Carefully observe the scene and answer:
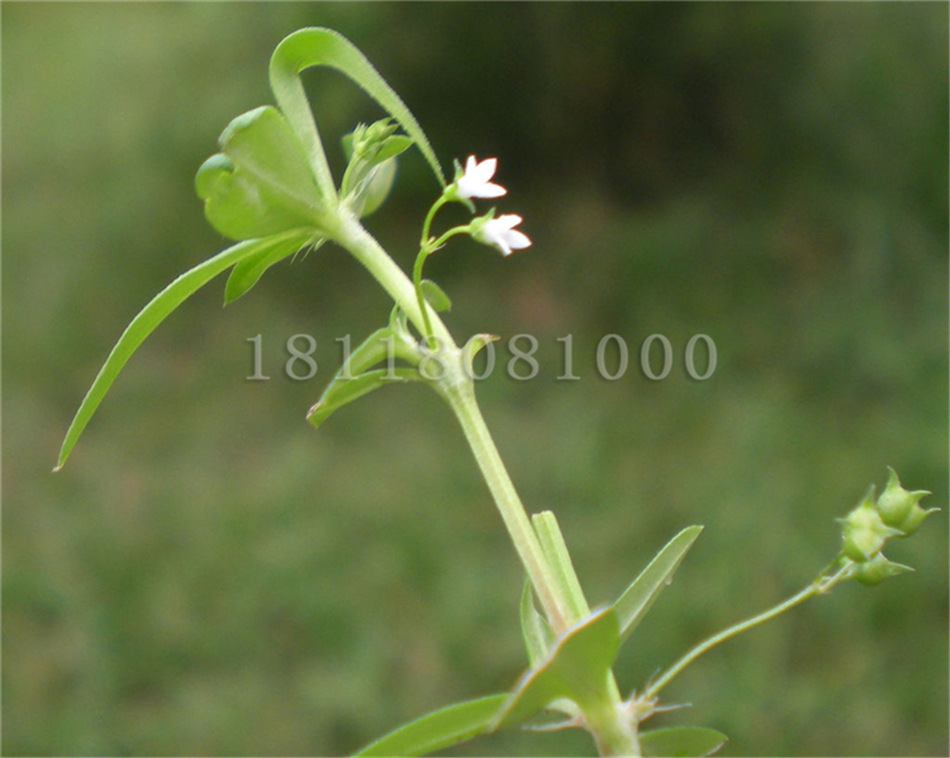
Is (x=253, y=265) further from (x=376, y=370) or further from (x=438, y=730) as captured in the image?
(x=438, y=730)

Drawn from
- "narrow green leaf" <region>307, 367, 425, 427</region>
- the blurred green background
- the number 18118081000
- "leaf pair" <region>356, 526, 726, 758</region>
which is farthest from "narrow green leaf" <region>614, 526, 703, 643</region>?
the number 18118081000

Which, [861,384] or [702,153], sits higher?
[702,153]

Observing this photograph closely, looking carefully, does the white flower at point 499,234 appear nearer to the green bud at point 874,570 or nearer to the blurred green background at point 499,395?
the green bud at point 874,570

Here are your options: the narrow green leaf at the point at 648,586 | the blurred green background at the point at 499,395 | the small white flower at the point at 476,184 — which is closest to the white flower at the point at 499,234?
the small white flower at the point at 476,184

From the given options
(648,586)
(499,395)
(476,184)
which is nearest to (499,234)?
(476,184)

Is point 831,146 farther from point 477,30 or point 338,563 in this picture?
point 338,563

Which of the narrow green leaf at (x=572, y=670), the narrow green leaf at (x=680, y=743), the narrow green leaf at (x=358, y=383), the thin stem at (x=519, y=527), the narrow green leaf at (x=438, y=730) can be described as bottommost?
the narrow green leaf at (x=680, y=743)

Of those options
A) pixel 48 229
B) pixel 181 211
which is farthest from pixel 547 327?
pixel 48 229
